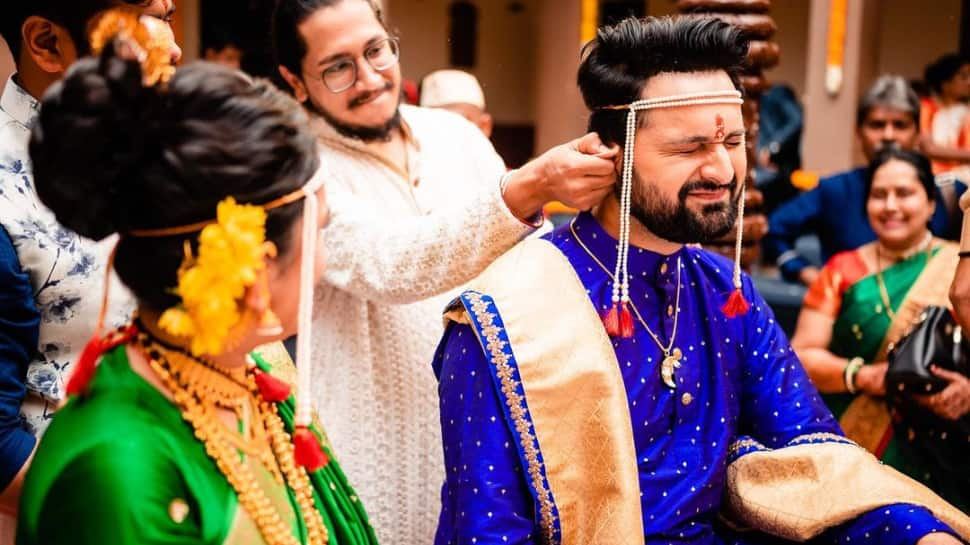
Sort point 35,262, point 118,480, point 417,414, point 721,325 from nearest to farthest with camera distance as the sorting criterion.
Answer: point 118,480, point 35,262, point 721,325, point 417,414

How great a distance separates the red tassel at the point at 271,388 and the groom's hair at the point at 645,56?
0.85m

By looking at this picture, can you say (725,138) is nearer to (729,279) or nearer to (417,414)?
(729,279)

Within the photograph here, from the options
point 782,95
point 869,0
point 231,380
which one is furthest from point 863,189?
point 869,0

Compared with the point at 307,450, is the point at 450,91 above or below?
above

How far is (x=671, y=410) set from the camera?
217cm

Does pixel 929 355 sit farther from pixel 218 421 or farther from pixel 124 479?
pixel 124 479

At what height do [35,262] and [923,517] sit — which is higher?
[35,262]

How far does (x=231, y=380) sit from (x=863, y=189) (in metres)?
3.43

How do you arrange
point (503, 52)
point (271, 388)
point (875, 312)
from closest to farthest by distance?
point (271, 388)
point (875, 312)
point (503, 52)

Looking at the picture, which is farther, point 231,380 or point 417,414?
point 417,414

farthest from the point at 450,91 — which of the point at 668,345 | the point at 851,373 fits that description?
the point at 668,345

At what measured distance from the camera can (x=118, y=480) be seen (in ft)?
4.48

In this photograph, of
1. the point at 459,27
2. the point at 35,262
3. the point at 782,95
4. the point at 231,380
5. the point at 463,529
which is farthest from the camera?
the point at 459,27

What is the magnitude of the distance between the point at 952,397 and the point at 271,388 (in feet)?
6.39
